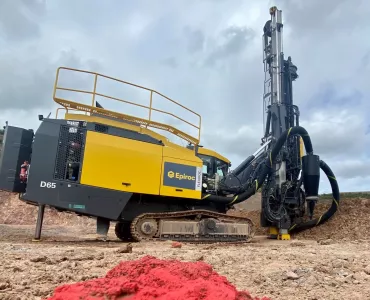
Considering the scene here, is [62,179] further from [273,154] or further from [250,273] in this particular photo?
[273,154]

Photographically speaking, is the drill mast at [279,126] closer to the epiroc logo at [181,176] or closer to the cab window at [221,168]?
the cab window at [221,168]

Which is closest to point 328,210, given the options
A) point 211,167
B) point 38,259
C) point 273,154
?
point 273,154

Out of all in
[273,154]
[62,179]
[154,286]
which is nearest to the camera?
[154,286]

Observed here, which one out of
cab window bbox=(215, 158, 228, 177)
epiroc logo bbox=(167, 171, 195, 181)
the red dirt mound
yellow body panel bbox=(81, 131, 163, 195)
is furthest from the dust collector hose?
the red dirt mound

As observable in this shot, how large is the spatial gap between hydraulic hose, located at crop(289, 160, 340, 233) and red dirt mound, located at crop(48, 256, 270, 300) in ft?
34.2

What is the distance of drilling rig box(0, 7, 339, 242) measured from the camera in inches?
332

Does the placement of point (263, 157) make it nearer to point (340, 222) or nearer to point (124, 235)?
point (340, 222)

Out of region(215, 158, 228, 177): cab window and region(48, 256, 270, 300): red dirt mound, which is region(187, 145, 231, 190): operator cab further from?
region(48, 256, 270, 300): red dirt mound

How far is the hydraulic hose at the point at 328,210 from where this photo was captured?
1278 centimetres

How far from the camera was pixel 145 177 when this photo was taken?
30.1ft

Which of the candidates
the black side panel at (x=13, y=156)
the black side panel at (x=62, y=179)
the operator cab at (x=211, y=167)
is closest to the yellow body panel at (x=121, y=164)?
the black side panel at (x=62, y=179)

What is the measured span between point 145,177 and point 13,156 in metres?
3.16

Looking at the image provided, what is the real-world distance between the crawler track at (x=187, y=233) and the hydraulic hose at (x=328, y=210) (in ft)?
9.07

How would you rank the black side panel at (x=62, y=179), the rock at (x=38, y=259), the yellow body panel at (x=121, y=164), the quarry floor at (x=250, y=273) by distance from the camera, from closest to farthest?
the quarry floor at (x=250, y=273)
the rock at (x=38, y=259)
the black side panel at (x=62, y=179)
the yellow body panel at (x=121, y=164)
